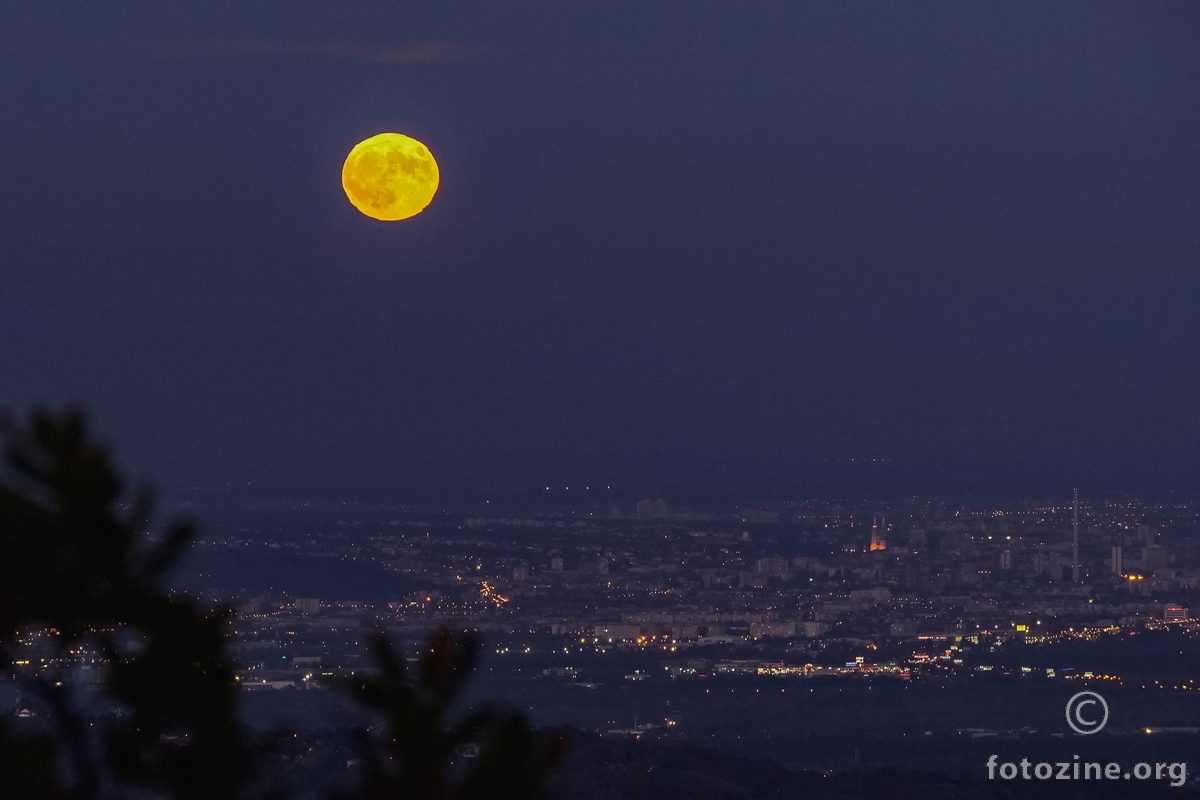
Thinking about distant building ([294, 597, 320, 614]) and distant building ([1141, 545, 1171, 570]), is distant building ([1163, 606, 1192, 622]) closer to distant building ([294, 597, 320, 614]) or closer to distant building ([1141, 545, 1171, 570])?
distant building ([1141, 545, 1171, 570])

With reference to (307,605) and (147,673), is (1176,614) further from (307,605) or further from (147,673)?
(147,673)

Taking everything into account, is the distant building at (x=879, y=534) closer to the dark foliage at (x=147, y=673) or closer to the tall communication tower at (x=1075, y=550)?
the tall communication tower at (x=1075, y=550)

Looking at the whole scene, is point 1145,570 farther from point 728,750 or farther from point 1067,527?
point 728,750

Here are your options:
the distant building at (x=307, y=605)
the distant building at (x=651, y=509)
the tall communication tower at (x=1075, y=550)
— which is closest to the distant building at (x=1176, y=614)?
the tall communication tower at (x=1075, y=550)

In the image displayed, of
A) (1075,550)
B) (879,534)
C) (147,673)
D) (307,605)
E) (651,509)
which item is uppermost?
(651,509)

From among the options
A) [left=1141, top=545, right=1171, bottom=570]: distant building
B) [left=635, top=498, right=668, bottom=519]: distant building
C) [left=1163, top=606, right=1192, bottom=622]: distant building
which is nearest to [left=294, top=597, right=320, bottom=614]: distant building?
[left=1163, top=606, right=1192, bottom=622]: distant building

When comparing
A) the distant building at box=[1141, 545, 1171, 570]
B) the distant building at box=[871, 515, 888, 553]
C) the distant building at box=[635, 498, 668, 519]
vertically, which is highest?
the distant building at box=[635, 498, 668, 519]

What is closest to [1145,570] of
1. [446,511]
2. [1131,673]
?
[1131,673]

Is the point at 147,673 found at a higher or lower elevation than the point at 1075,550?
lower

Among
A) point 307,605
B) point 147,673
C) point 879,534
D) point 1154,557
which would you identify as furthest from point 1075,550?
point 147,673
